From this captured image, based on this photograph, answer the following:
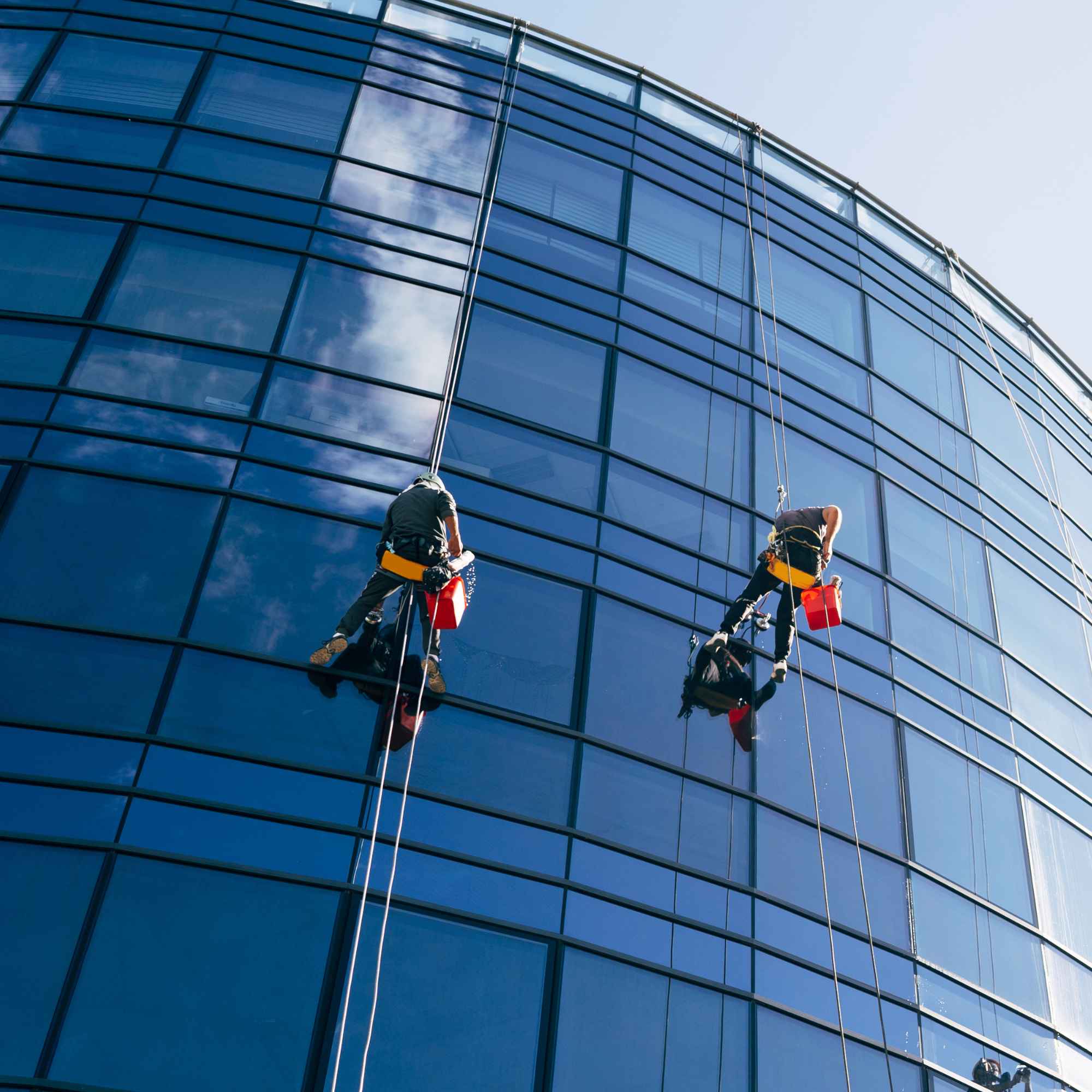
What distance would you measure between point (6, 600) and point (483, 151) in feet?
29.0

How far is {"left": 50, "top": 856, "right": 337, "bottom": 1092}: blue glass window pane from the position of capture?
8477 millimetres

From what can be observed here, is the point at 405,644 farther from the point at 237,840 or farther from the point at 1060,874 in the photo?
the point at 1060,874

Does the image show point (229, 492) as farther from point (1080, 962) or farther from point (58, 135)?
point (1080, 962)

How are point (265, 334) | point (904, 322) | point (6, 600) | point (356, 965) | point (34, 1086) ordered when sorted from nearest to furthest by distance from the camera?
point (34, 1086), point (356, 965), point (6, 600), point (265, 334), point (904, 322)

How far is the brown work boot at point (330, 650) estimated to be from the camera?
Answer: 420 inches

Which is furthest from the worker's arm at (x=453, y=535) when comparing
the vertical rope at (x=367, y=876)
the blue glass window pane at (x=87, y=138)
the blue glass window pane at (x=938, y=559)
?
the blue glass window pane at (x=87, y=138)

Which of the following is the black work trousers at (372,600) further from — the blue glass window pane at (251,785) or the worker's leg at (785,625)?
the worker's leg at (785,625)

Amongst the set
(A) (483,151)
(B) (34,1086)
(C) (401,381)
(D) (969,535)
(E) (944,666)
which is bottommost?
(B) (34,1086)

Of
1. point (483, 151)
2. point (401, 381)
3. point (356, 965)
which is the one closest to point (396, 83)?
point (483, 151)

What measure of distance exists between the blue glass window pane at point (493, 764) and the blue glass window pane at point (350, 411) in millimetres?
2684

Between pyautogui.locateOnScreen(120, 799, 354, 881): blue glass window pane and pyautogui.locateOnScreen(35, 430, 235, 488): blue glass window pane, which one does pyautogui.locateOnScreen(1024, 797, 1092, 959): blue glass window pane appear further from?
pyautogui.locateOnScreen(35, 430, 235, 488): blue glass window pane

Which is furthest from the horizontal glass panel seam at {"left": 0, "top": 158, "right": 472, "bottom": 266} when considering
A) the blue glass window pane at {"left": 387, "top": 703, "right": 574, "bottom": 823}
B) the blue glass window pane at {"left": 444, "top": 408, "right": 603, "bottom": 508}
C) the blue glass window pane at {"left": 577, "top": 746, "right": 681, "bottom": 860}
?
the blue glass window pane at {"left": 577, "top": 746, "right": 681, "bottom": 860}

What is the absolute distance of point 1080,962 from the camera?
13.8m

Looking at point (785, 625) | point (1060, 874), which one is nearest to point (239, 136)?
point (785, 625)
